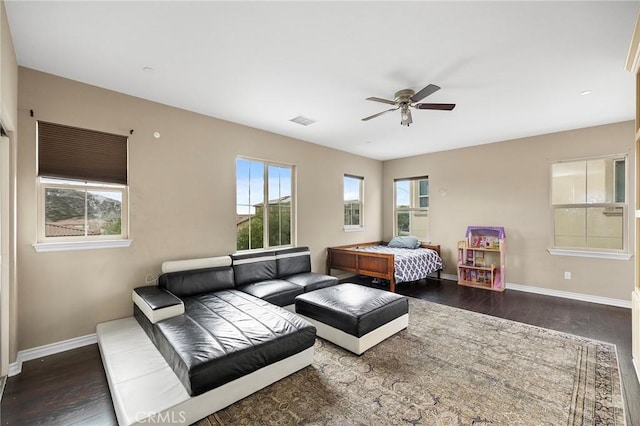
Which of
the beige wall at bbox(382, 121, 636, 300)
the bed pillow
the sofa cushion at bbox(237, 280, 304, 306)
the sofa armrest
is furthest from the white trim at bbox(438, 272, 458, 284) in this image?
the sofa armrest

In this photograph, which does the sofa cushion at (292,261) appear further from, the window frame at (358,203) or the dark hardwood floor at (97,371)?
the dark hardwood floor at (97,371)

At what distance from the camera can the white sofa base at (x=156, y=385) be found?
1.78m

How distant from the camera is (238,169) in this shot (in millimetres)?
4480

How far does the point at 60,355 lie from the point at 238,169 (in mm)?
2987

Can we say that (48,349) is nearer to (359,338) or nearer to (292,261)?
(292,261)

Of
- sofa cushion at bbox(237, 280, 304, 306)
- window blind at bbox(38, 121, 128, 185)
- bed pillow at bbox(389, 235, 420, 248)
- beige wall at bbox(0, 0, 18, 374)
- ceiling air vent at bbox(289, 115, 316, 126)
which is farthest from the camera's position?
bed pillow at bbox(389, 235, 420, 248)

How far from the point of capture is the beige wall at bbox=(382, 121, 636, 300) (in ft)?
14.3

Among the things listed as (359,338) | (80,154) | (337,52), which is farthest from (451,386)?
(80,154)

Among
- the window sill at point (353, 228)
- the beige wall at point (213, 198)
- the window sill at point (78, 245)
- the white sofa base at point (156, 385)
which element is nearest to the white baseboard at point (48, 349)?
the beige wall at point (213, 198)

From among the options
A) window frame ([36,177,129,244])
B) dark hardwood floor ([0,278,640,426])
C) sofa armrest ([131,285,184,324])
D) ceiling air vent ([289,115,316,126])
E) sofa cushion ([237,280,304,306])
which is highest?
ceiling air vent ([289,115,316,126])

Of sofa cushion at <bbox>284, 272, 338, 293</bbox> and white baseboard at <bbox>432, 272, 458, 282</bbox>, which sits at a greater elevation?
sofa cushion at <bbox>284, 272, 338, 293</bbox>

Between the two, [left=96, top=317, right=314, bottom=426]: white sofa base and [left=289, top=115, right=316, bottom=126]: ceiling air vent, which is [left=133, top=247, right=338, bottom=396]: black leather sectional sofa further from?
[left=289, top=115, right=316, bottom=126]: ceiling air vent

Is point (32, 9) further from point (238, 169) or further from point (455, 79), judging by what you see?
point (455, 79)

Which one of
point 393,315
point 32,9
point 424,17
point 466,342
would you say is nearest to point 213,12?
point 32,9
